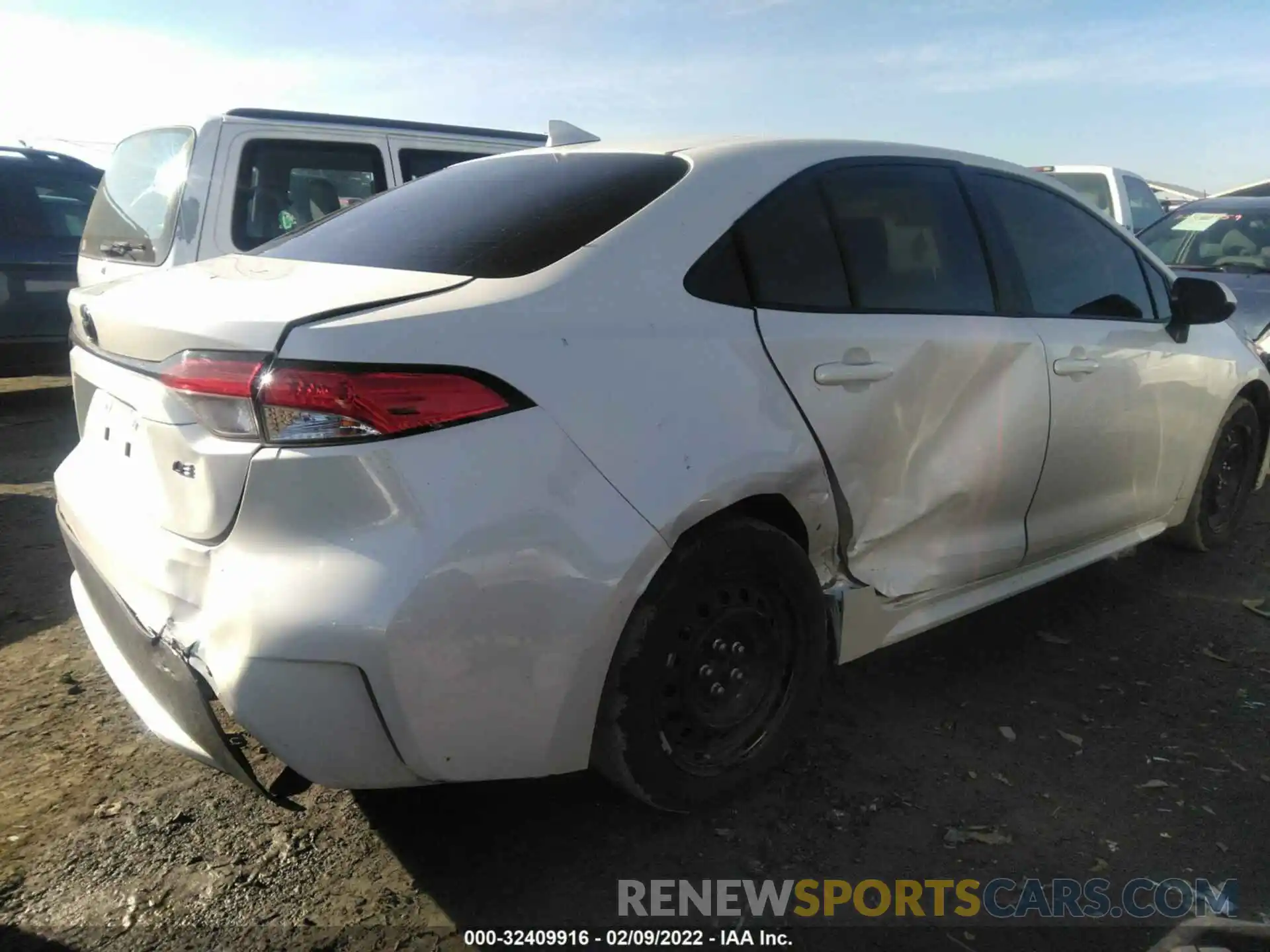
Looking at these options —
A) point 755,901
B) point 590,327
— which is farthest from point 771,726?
point 590,327

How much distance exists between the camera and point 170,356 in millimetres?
2062

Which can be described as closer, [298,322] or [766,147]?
[298,322]

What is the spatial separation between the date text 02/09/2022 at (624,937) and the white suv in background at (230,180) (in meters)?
3.65

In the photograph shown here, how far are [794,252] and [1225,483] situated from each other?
294cm

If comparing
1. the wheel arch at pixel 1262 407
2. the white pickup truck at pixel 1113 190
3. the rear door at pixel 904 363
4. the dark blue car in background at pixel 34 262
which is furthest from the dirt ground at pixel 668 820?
the white pickup truck at pixel 1113 190

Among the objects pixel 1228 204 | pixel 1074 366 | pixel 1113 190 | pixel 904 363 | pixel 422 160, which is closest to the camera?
pixel 904 363

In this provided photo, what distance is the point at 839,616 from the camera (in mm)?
2695

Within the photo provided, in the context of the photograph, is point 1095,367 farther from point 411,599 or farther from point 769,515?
point 411,599

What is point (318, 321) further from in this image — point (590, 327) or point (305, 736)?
point (305, 736)

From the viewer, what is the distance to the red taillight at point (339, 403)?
187cm

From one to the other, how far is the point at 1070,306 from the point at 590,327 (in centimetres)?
199

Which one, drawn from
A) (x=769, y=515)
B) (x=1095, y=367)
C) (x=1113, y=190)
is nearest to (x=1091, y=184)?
(x=1113, y=190)

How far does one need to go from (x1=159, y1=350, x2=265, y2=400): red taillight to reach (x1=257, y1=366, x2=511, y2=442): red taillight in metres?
0.04

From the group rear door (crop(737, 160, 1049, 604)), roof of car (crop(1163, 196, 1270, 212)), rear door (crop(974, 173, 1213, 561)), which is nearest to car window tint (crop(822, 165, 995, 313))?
rear door (crop(737, 160, 1049, 604))
